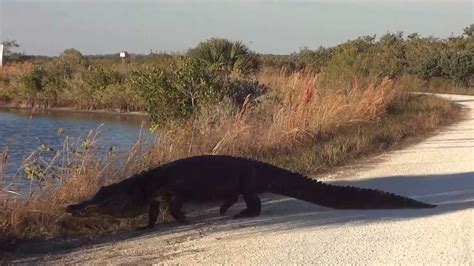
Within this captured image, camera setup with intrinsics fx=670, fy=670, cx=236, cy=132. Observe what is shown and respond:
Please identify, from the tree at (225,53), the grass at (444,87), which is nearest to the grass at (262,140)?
the tree at (225,53)

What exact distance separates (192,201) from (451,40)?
197ft

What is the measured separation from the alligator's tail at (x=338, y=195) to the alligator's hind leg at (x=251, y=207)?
1.29ft

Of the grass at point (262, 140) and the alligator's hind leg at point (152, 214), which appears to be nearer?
the alligator's hind leg at point (152, 214)

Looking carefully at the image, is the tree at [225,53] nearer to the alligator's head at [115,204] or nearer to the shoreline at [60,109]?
the shoreline at [60,109]

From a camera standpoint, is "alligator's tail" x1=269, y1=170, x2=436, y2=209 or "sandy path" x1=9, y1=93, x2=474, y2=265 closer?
"sandy path" x1=9, y1=93, x2=474, y2=265

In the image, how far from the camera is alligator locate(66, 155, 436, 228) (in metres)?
7.60

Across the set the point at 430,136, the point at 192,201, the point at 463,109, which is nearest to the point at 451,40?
the point at 463,109

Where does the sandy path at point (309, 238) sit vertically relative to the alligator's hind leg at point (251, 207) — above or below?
below

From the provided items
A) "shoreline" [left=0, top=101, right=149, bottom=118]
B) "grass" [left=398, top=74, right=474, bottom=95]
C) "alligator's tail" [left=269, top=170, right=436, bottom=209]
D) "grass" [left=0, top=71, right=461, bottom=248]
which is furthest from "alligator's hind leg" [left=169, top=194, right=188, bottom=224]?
"grass" [left=398, top=74, right=474, bottom=95]

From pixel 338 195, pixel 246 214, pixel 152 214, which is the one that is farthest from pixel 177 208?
pixel 338 195

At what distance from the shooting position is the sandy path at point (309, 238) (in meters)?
6.46

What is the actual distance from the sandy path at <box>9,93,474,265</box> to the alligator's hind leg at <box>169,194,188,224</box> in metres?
0.14

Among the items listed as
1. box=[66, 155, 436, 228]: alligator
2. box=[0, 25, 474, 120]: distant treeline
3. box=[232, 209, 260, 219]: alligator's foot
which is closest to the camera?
box=[66, 155, 436, 228]: alligator

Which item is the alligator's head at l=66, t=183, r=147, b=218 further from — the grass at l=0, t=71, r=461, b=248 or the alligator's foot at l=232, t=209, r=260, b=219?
the alligator's foot at l=232, t=209, r=260, b=219
